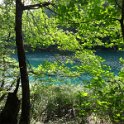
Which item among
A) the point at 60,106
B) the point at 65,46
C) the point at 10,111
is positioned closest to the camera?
the point at 10,111

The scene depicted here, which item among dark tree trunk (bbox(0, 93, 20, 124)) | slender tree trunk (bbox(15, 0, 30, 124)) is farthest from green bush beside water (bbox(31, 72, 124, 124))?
dark tree trunk (bbox(0, 93, 20, 124))

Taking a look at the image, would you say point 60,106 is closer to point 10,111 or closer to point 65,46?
point 10,111

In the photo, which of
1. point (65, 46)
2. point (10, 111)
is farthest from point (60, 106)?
point (65, 46)

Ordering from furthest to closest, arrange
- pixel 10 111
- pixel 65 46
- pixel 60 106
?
pixel 60 106, pixel 65 46, pixel 10 111

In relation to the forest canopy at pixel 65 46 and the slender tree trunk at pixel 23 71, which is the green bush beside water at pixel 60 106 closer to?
the forest canopy at pixel 65 46

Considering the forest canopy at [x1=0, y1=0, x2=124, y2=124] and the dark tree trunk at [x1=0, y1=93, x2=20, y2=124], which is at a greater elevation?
the forest canopy at [x1=0, y1=0, x2=124, y2=124]

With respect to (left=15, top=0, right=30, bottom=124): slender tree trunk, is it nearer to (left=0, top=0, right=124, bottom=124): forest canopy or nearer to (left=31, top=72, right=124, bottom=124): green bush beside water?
(left=0, top=0, right=124, bottom=124): forest canopy

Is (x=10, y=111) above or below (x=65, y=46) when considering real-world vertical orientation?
below

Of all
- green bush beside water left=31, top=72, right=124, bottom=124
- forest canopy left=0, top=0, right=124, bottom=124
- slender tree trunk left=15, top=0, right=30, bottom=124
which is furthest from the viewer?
green bush beside water left=31, top=72, right=124, bottom=124

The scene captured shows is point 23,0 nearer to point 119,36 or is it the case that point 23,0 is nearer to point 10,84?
point 119,36

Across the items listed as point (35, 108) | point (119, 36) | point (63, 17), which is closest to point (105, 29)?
point (119, 36)

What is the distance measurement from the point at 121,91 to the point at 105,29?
121cm

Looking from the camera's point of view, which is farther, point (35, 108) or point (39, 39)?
point (35, 108)

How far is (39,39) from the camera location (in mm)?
9672
